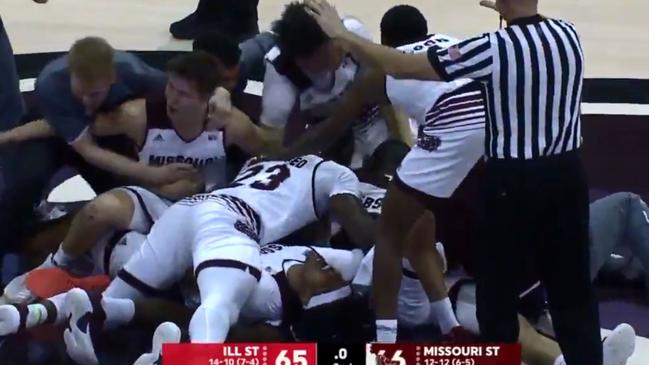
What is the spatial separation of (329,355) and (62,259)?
1344mm

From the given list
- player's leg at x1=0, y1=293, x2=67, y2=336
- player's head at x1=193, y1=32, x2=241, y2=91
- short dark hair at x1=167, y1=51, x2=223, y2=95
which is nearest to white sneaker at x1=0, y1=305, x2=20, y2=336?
player's leg at x1=0, y1=293, x2=67, y2=336

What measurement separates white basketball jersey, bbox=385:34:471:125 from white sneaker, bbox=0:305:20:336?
1.39m

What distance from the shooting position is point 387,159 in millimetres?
4547

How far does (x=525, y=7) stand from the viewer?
10.6 ft

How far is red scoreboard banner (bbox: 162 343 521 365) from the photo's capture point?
3.26 meters

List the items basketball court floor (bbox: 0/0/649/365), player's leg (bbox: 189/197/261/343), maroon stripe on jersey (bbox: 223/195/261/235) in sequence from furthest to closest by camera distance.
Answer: basketball court floor (bbox: 0/0/649/365), maroon stripe on jersey (bbox: 223/195/261/235), player's leg (bbox: 189/197/261/343)

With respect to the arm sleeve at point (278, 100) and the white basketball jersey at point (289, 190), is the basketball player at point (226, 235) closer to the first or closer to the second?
the white basketball jersey at point (289, 190)

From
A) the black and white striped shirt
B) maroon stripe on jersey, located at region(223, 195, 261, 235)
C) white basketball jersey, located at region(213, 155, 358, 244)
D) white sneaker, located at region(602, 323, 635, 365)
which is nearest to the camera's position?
the black and white striped shirt

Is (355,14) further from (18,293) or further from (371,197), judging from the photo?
(18,293)

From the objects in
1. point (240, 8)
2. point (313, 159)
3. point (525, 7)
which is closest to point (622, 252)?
point (313, 159)

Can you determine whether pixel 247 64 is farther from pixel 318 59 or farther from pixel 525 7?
pixel 525 7

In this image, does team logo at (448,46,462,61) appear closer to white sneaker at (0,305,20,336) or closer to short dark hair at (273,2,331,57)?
short dark hair at (273,2,331,57)

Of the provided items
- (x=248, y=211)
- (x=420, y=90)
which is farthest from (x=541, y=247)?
(x=248, y=211)

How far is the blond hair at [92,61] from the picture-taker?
416cm
